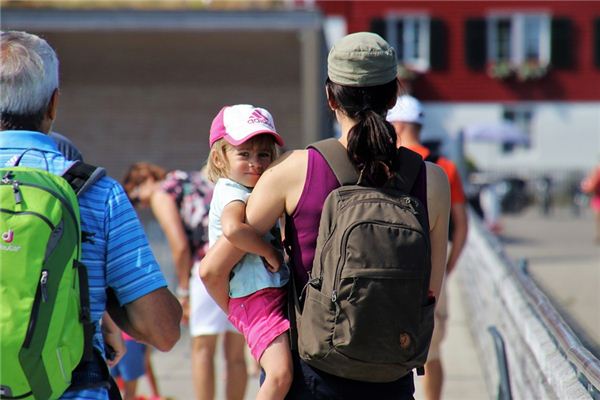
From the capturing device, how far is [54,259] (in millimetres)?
2633

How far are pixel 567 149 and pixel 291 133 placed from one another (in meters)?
21.6

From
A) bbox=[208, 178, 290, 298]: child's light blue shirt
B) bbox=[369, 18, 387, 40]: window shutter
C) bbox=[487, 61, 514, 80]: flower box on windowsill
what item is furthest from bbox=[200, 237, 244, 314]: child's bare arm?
bbox=[487, 61, 514, 80]: flower box on windowsill

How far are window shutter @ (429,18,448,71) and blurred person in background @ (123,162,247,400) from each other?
33.0m

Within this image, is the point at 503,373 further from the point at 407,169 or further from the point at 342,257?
Result: the point at 342,257

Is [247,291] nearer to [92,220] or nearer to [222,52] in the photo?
[92,220]

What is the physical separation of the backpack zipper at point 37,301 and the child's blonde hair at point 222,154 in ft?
3.98

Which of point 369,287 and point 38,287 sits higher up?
point 38,287

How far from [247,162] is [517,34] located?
36.9 meters

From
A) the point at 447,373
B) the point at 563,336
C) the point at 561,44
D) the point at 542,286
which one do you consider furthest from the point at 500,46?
the point at 563,336

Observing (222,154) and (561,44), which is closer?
(222,154)

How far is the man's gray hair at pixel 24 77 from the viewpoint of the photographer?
2896 millimetres

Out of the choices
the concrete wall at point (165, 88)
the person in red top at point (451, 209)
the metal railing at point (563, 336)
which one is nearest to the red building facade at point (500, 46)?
the concrete wall at point (165, 88)

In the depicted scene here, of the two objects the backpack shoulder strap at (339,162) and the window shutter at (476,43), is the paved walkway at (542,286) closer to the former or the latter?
the backpack shoulder strap at (339,162)

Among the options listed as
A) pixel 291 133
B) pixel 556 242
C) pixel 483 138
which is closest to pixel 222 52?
pixel 291 133
